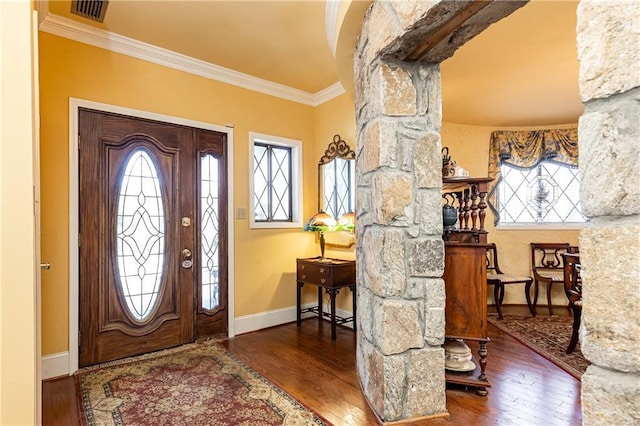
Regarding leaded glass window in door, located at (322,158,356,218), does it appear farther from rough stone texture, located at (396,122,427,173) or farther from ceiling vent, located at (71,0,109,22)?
ceiling vent, located at (71,0,109,22)

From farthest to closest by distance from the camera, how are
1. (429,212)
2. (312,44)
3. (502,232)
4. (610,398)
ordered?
(502,232), (312,44), (429,212), (610,398)

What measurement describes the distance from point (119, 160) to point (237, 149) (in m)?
1.10

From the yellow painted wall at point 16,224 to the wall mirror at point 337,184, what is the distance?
9.21 feet

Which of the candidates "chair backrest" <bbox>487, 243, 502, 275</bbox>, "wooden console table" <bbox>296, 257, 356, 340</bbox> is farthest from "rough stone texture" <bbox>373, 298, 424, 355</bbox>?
"chair backrest" <bbox>487, 243, 502, 275</bbox>

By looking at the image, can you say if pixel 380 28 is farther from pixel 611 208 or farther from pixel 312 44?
pixel 611 208

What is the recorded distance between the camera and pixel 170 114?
311cm

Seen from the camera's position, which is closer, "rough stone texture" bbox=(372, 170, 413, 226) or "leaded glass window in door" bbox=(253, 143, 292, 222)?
"rough stone texture" bbox=(372, 170, 413, 226)

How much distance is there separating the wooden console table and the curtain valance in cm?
250

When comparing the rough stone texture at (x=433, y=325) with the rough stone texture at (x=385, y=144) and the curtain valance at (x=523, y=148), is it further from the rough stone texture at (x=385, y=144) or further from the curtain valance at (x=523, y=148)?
the curtain valance at (x=523, y=148)

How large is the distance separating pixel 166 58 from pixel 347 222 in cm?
233

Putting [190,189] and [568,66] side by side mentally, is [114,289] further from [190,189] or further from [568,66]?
[568,66]

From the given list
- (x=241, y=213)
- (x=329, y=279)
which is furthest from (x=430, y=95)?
(x=241, y=213)

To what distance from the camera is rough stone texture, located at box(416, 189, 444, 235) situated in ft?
6.05

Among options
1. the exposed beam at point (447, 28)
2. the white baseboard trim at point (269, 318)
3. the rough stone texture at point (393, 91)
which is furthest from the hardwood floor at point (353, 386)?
the exposed beam at point (447, 28)
